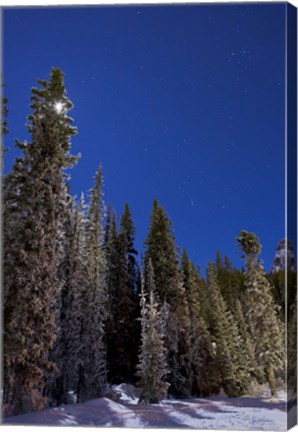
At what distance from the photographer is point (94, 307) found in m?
11.0

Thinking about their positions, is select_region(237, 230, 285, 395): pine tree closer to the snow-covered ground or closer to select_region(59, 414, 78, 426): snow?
the snow-covered ground

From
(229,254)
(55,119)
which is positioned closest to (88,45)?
(55,119)

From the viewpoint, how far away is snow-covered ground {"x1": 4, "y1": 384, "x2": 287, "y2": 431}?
9.77 m

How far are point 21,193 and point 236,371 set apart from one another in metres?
4.76

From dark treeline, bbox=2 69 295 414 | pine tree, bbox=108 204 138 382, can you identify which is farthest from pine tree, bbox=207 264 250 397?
pine tree, bbox=108 204 138 382

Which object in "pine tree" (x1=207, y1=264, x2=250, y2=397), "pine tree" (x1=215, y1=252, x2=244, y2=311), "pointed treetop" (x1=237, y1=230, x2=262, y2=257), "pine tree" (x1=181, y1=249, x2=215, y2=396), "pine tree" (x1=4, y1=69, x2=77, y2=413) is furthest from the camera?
"pine tree" (x1=4, y1=69, x2=77, y2=413)

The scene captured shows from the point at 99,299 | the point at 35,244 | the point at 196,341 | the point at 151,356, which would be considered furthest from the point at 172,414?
the point at 35,244

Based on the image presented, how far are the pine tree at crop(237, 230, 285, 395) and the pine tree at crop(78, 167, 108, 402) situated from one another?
2.48m

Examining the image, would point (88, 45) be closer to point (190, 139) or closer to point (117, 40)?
point (117, 40)

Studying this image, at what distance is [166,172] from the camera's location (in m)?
10.8

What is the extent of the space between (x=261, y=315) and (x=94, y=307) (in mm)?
2867

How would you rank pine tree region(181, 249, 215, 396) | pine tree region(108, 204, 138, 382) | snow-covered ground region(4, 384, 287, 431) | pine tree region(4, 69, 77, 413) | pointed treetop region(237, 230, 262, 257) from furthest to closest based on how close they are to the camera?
pine tree region(4, 69, 77, 413)
pine tree region(108, 204, 138, 382)
pine tree region(181, 249, 215, 396)
pointed treetop region(237, 230, 262, 257)
snow-covered ground region(4, 384, 287, 431)

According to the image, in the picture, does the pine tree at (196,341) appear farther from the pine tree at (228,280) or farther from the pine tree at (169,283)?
the pine tree at (228,280)

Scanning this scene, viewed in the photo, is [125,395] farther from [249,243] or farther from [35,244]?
[249,243]
